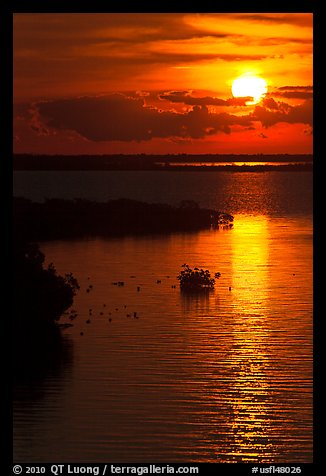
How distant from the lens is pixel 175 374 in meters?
26.0

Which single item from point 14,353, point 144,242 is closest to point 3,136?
point 14,353

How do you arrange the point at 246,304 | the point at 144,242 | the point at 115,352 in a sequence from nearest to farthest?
the point at 115,352
the point at 246,304
the point at 144,242

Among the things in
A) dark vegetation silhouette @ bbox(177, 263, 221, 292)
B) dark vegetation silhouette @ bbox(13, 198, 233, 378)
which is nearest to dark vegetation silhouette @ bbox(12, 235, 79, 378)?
dark vegetation silhouette @ bbox(13, 198, 233, 378)

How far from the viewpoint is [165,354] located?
95.1 feet

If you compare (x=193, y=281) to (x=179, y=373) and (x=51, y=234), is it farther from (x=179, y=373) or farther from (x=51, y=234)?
(x=51, y=234)

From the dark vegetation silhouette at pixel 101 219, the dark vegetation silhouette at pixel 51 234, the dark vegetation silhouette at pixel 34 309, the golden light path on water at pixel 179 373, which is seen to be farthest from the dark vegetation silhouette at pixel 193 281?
the dark vegetation silhouette at pixel 101 219

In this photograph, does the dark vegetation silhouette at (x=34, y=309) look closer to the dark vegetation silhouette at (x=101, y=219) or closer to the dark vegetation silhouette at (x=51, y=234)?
the dark vegetation silhouette at (x=51, y=234)

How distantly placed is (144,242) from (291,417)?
123 ft

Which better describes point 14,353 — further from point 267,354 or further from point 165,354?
point 267,354

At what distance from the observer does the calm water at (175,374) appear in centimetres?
2006

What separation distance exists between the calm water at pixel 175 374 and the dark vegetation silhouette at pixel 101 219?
47.1 ft

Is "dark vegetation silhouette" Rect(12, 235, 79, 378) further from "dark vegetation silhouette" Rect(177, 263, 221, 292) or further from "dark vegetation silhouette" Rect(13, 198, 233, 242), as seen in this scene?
"dark vegetation silhouette" Rect(13, 198, 233, 242)

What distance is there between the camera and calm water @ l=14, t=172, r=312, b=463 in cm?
2006

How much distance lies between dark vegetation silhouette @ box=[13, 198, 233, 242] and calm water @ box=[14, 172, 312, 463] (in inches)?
565
